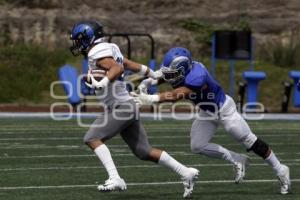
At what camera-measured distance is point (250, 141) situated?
9.58 m

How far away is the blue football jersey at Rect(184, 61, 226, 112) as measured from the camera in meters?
9.20

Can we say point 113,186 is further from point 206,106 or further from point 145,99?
point 206,106

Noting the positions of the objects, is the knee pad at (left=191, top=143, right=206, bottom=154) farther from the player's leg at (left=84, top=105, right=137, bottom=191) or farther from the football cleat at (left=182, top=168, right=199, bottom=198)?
the player's leg at (left=84, top=105, right=137, bottom=191)

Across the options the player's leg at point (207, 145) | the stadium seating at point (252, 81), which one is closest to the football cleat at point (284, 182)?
the player's leg at point (207, 145)

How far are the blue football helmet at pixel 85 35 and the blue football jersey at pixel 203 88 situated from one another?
0.89 meters

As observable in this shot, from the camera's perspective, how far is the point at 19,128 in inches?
658

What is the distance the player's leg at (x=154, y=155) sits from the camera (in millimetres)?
9039

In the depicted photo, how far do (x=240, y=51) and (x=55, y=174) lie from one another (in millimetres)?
13262

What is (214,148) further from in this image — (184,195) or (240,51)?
(240,51)

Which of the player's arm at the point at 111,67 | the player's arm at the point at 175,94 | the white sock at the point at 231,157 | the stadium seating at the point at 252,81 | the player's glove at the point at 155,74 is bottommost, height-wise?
the stadium seating at the point at 252,81

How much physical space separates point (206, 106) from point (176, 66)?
64 centimetres

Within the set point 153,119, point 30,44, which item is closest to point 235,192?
point 153,119

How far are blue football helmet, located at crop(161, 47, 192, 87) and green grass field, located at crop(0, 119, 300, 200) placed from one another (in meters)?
1.04

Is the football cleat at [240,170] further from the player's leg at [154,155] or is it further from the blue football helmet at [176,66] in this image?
the blue football helmet at [176,66]
